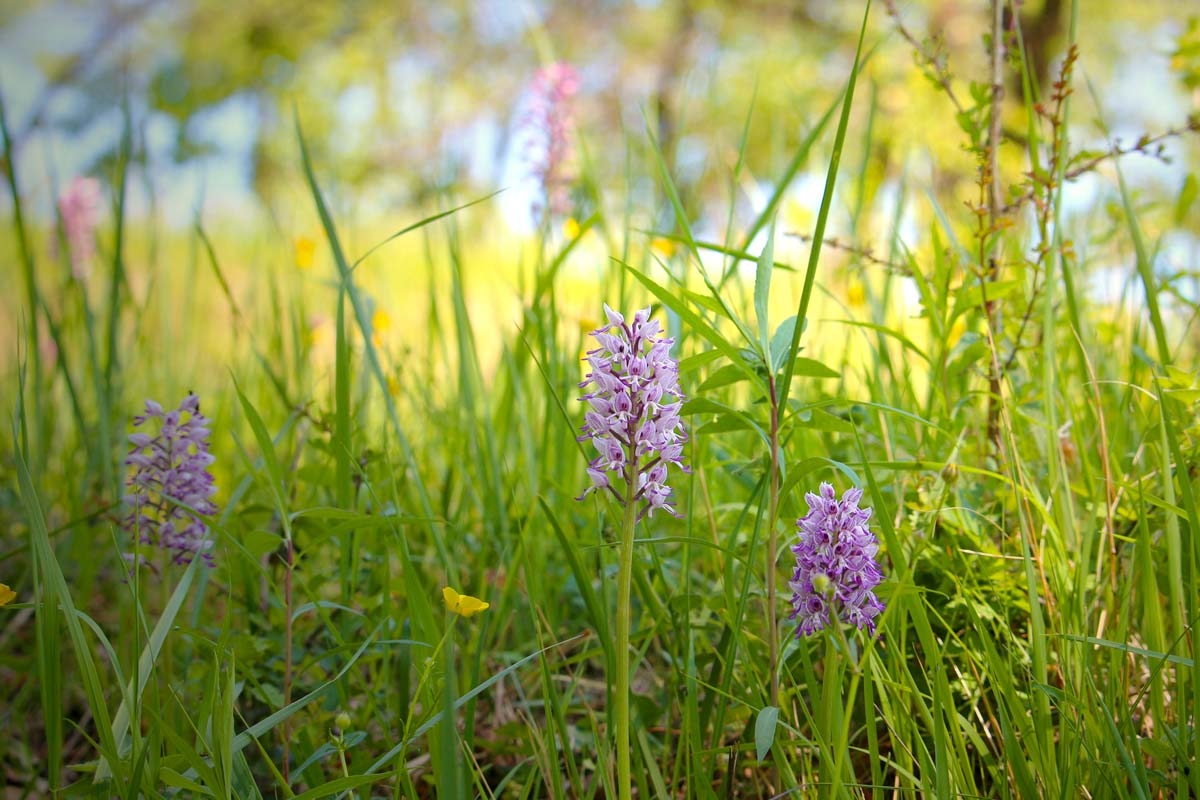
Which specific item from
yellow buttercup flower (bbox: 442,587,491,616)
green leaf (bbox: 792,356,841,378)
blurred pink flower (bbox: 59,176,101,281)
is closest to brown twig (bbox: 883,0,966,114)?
green leaf (bbox: 792,356,841,378)

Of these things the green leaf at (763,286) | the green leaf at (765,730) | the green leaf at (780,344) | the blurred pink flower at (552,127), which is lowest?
the green leaf at (765,730)

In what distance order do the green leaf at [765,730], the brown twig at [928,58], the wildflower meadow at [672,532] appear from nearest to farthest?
the green leaf at [765,730]
the wildflower meadow at [672,532]
the brown twig at [928,58]

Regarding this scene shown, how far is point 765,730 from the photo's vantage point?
2.58 ft

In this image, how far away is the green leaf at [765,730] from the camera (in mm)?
770

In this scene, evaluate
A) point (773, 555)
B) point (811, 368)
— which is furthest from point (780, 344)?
point (773, 555)

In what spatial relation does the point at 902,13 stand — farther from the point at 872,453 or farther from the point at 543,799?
the point at 543,799

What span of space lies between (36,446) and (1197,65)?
248 cm

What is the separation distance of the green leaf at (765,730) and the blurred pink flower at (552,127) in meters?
1.70

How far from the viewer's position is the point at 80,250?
156 inches

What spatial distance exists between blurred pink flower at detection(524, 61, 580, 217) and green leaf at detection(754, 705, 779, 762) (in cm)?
170

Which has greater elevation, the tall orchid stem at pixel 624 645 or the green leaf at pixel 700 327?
the green leaf at pixel 700 327

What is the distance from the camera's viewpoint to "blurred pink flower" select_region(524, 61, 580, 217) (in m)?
2.33

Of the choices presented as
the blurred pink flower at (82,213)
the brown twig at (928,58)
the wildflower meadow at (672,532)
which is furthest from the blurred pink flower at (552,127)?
the blurred pink flower at (82,213)

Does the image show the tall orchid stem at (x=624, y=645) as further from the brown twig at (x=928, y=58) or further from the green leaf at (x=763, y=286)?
the brown twig at (x=928, y=58)
